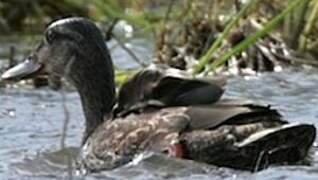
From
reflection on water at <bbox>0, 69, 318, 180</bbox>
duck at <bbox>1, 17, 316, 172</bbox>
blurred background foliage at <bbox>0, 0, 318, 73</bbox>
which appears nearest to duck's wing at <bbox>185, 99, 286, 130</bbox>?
duck at <bbox>1, 17, 316, 172</bbox>

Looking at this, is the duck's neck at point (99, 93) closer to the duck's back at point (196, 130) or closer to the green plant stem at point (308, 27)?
the duck's back at point (196, 130)

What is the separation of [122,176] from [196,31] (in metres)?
4.06

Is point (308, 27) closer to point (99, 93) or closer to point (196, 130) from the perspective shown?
point (99, 93)

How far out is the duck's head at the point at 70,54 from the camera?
8305 mm

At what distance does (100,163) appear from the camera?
7551 mm

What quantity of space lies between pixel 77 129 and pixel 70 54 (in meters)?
0.92

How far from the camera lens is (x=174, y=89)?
7.44 meters

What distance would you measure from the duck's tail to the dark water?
60 millimetres

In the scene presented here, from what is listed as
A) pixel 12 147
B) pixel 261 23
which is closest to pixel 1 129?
pixel 12 147

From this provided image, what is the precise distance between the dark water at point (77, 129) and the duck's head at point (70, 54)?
464mm

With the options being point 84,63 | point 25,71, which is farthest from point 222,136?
point 25,71

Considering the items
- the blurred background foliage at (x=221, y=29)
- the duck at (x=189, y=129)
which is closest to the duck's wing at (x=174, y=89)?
the duck at (x=189, y=129)

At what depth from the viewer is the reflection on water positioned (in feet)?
23.4

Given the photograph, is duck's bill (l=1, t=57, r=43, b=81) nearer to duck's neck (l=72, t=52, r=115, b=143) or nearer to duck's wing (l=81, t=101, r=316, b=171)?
duck's neck (l=72, t=52, r=115, b=143)
